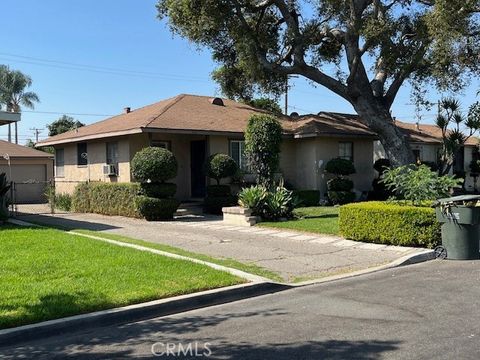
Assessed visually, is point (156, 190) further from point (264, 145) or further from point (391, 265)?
point (391, 265)

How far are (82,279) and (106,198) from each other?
12533 millimetres

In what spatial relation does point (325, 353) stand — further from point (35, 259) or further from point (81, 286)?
point (35, 259)

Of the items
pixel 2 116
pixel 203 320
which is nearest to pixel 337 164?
pixel 2 116

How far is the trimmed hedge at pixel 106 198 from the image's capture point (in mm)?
18589

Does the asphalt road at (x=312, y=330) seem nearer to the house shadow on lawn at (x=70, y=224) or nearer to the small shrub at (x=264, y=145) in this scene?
the house shadow on lawn at (x=70, y=224)

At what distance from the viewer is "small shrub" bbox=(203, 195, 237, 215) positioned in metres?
19.4

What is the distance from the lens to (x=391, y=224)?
463 inches

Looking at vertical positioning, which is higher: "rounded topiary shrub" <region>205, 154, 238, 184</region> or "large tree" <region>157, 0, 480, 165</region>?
"large tree" <region>157, 0, 480, 165</region>

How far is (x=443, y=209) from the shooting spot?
1033cm

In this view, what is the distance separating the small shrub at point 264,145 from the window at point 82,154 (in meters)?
9.11

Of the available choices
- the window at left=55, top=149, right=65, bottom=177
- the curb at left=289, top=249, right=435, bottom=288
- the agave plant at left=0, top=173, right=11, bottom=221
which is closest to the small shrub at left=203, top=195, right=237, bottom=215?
the agave plant at left=0, top=173, right=11, bottom=221

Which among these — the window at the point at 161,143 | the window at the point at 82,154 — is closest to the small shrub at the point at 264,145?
the window at the point at 161,143

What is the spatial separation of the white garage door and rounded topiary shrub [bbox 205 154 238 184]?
15147 millimetres

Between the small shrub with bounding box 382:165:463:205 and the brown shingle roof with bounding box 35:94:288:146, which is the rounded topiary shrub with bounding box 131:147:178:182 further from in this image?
the small shrub with bounding box 382:165:463:205
